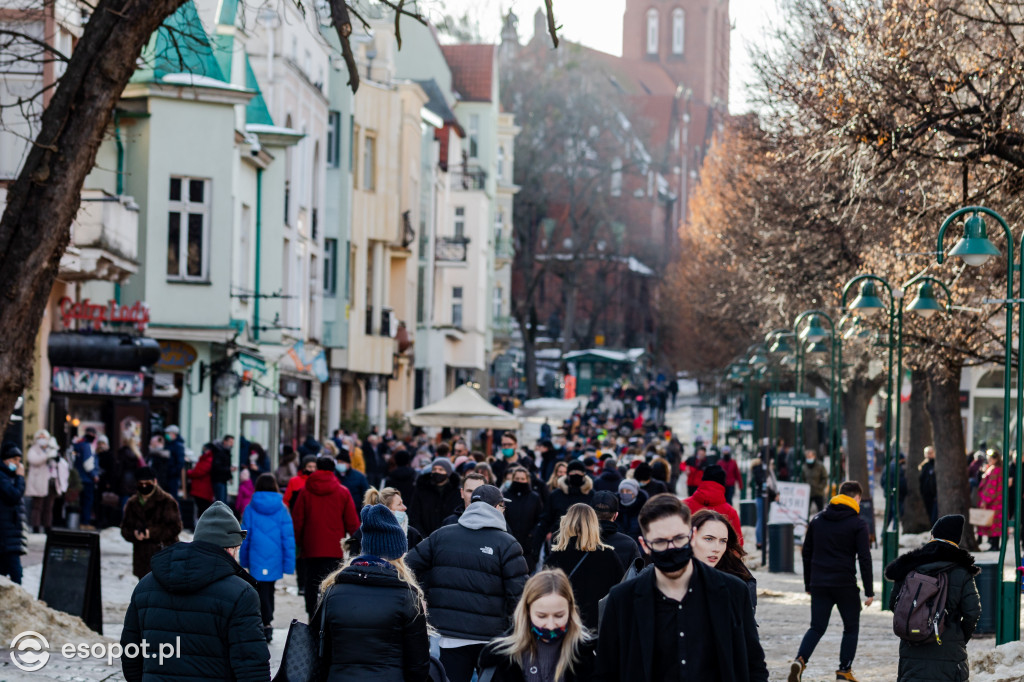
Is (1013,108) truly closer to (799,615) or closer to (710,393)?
(799,615)

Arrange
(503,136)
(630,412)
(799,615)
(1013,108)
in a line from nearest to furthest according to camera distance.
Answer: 1. (1013,108)
2. (799,615)
3. (630,412)
4. (503,136)

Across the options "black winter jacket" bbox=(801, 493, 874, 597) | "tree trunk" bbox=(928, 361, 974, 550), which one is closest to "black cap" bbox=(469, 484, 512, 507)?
"black winter jacket" bbox=(801, 493, 874, 597)

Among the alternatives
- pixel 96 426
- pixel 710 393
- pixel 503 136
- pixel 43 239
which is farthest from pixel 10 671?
pixel 710 393

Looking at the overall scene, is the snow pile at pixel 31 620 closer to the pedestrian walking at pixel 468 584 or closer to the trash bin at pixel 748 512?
the pedestrian walking at pixel 468 584

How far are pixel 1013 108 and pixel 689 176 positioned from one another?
132684 millimetres

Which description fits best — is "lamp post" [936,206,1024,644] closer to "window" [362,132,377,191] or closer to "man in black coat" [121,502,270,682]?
"man in black coat" [121,502,270,682]

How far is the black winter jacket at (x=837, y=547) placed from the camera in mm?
13172

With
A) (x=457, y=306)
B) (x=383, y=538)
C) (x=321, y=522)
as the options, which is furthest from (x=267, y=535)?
(x=457, y=306)

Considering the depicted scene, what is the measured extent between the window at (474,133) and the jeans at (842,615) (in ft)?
205

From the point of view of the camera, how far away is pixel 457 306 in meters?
69.1

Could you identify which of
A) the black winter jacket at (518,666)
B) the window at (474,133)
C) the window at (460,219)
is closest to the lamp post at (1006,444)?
the black winter jacket at (518,666)

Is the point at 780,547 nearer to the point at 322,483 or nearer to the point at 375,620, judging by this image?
the point at 322,483

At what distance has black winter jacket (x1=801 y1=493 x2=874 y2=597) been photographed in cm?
1317

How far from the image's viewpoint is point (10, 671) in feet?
38.2
